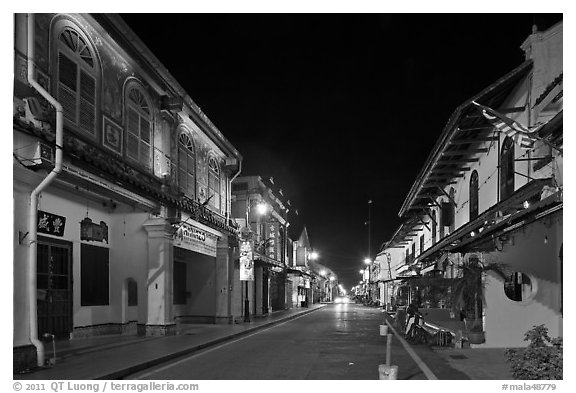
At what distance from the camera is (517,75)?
17.0 meters

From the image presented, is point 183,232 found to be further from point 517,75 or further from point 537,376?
point 537,376

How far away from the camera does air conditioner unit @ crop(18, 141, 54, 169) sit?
11.9 m

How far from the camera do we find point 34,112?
1231 cm

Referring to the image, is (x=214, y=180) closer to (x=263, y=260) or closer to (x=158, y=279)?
(x=158, y=279)

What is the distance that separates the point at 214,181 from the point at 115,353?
1362 centimetres

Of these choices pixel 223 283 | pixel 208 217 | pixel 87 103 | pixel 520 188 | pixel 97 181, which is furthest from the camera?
pixel 223 283

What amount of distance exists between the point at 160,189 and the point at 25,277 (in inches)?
344

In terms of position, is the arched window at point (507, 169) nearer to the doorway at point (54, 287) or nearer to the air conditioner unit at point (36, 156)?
the air conditioner unit at point (36, 156)

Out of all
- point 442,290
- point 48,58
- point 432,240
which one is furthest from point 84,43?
point 432,240

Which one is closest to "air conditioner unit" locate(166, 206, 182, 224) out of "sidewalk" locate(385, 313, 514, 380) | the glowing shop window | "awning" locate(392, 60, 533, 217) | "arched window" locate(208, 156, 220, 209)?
"arched window" locate(208, 156, 220, 209)

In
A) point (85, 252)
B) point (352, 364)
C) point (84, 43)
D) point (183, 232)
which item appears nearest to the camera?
point (352, 364)

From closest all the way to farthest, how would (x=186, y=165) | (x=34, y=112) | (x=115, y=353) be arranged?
(x=34, y=112), (x=115, y=353), (x=186, y=165)

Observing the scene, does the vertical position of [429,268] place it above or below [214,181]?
below

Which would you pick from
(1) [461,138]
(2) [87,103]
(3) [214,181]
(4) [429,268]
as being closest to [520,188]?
(1) [461,138]
